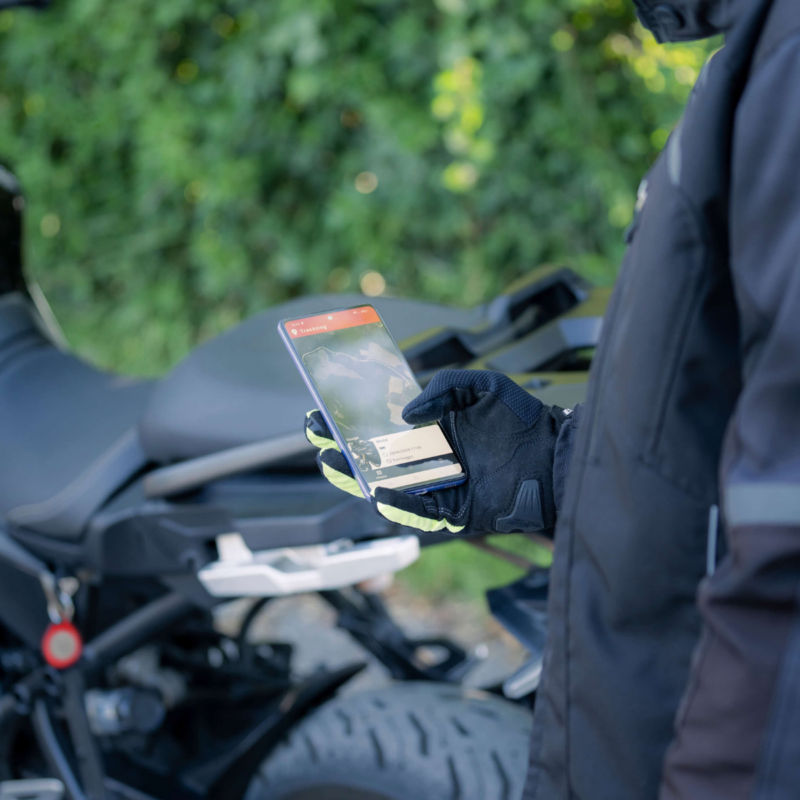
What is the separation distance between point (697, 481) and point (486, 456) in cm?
31

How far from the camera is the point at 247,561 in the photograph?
103 centimetres

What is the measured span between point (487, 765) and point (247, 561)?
1.19 feet

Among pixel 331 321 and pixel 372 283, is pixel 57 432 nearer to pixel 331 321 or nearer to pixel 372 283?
pixel 331 321

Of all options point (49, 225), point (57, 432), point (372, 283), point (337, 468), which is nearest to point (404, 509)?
point (337, 468)

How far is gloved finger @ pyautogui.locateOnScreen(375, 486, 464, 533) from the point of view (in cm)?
75

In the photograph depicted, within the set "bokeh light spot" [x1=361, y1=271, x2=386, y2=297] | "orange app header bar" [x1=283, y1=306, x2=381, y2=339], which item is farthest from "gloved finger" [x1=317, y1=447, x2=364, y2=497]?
"bokeh light spot" [x1=361, y1=271, x2=386, y2=297]

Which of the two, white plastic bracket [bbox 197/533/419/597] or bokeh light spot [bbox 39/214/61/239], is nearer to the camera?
white plastic bracket [bbox 197/533/419/597]

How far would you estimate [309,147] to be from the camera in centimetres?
309

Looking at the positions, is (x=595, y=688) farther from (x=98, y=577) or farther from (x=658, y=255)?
(x=98, y=577)

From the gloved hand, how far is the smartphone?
13 millimetres

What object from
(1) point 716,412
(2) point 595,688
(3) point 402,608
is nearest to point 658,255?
(1) point 716,412

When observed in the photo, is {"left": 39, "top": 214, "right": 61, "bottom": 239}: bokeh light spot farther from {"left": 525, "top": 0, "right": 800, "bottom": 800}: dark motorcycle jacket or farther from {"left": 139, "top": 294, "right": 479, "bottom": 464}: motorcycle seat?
{"left": 525, "top": 0, "right": 800, "bottom": 800}: dark motorcycle jacket

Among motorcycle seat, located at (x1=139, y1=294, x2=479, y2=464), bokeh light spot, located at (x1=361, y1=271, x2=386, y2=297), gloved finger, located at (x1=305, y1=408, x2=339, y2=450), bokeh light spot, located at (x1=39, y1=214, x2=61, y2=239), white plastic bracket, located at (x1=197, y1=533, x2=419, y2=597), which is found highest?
gloved finger, located at (x1=305, y1=408, x2=339, y2=450)

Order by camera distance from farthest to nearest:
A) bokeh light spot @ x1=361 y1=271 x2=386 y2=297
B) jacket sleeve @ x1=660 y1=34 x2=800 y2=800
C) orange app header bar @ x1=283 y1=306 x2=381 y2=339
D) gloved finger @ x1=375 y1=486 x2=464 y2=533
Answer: bokeh light spot @ x1=361 y1=271 x2=386 y2=297 → orange app header bar @ x1=283 y1=306 x2=381 y2=339 → gloved finger @ x1=375 y1=486 x2=464 y2=533 → jacket sleeve @ x1=660 y1=34 x2=800 y2=800
